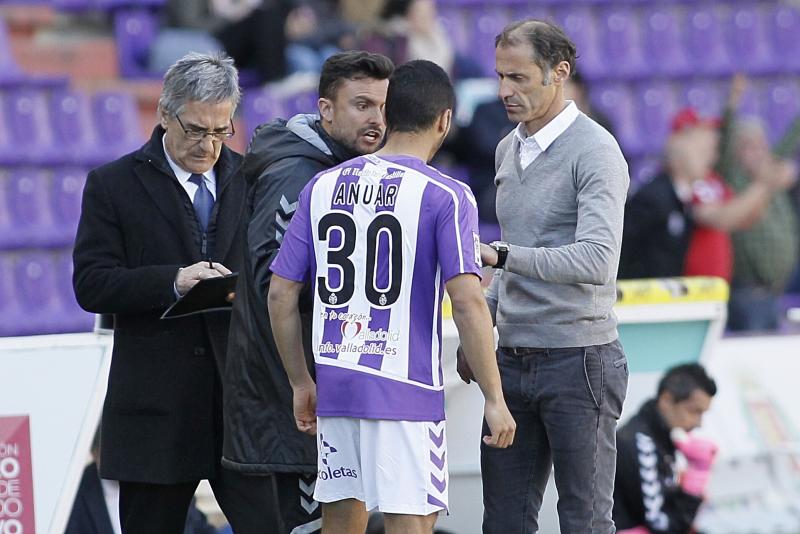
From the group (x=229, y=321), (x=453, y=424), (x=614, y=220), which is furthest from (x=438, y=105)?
(x=453, y=424)

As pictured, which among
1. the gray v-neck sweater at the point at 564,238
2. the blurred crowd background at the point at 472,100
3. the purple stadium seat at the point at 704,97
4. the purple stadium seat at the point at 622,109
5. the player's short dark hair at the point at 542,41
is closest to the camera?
the gray v-neck sweater at the point at 564,238

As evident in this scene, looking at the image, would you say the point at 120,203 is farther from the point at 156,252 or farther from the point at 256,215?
the point at 256,215

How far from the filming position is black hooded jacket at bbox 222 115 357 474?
417cm

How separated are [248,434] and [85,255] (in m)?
0.77

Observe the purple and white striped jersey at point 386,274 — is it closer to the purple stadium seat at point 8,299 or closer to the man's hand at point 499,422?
the man's hand at point 499,422

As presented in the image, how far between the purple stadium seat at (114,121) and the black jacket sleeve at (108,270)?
207 inches

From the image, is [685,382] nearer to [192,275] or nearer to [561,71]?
[561,71]

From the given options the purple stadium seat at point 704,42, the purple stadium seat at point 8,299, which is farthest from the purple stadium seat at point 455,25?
the purple stadium seat at point 8,299

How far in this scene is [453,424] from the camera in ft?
18.4

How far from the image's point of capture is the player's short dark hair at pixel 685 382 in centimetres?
600

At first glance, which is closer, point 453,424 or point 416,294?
point 416,294

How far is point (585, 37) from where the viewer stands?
38.2 feet

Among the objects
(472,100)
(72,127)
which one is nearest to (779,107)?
(472,100)

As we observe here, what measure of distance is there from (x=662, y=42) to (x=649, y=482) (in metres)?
6.55
